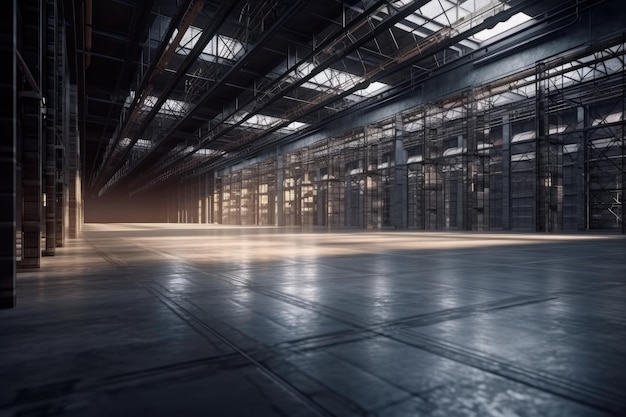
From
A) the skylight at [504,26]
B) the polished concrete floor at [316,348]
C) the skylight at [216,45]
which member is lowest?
the polished concrete floor at [316,348]

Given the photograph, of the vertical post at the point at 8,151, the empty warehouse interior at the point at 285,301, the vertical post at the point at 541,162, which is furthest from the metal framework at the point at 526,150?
the vertical post at the point at 8,151

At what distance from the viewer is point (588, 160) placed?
30.1 metres

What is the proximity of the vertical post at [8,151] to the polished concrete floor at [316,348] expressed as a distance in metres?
0.65

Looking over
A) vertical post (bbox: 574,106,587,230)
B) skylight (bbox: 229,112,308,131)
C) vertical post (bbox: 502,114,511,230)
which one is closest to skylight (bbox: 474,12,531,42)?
vertical post (bbox: 502,114,511,230)

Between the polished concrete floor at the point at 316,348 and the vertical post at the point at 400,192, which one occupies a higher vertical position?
the vertical post at the point at 400,192

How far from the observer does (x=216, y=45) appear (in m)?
20.8

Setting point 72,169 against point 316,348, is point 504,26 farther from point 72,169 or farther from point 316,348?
point 316,348

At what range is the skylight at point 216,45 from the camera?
67.2ft

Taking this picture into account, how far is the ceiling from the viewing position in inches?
698

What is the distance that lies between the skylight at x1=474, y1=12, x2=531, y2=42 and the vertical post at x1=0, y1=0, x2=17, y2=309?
21.7 meters

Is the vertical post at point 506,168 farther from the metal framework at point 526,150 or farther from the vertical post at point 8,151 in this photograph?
the vertical post at point 8,151

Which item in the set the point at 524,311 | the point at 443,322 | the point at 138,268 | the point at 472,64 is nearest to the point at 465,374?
the point at 443,322

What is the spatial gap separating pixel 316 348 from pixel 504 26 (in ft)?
80.8

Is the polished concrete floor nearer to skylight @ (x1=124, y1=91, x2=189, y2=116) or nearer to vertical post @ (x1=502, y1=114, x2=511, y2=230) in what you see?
skylight @ (x1=124, y1=91, x2=189, y2=116)
